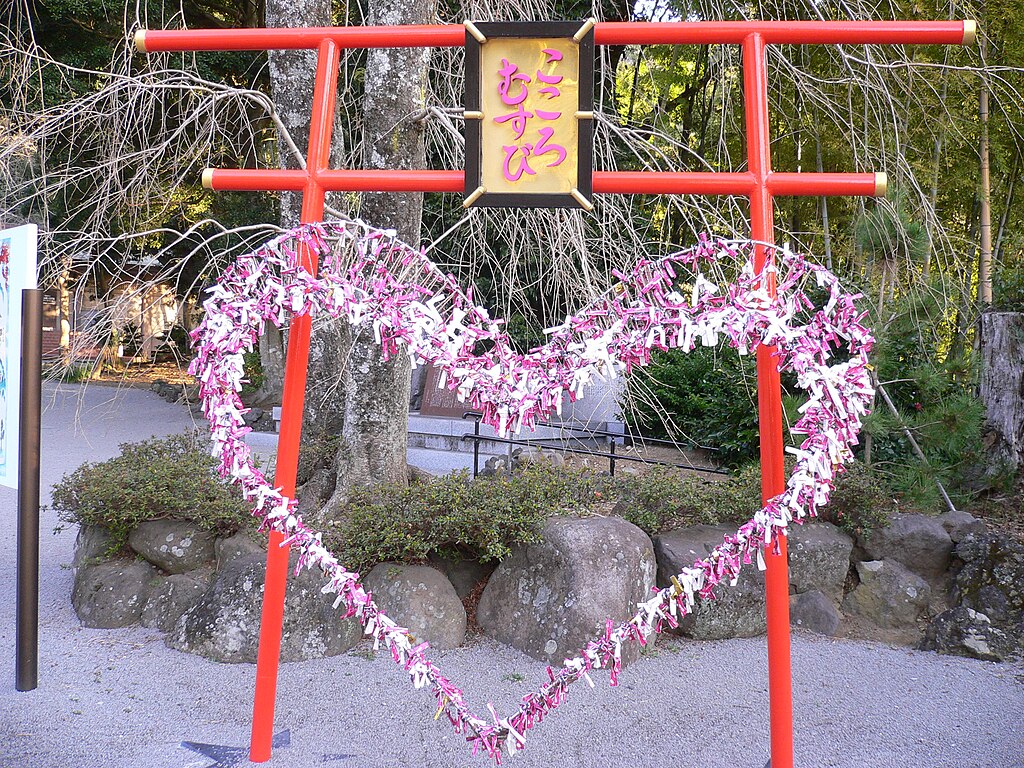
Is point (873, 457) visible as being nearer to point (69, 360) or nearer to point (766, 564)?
point (766, 564)

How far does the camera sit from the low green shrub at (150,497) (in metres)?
4.05

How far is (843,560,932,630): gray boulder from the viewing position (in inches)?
162

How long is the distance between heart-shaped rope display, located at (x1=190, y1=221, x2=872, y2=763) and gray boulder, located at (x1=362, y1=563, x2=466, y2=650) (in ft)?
3.80

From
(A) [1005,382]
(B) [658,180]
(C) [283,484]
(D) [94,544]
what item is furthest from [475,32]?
(A) [1005,382]

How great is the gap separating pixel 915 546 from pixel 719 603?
→ 112cm

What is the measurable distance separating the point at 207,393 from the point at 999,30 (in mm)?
6546

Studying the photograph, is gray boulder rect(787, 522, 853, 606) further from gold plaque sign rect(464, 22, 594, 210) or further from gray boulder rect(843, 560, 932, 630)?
gold plaque sign rect(464, 22, 594, 210)

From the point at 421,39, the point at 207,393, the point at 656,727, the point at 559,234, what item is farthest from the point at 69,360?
the point at 656,727

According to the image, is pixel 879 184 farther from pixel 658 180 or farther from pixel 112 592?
pixel 112 592

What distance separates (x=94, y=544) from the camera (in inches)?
168

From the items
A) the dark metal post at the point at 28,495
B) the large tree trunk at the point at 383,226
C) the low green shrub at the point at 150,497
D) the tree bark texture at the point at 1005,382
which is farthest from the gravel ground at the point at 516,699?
the tree bark texture at the point at 1005,382

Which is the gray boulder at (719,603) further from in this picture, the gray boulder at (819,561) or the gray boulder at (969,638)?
the gray boulder at (969,638)

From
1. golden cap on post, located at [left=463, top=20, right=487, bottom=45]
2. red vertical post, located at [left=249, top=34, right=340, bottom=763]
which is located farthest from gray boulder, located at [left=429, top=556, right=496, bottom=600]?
golden cap on post, located at [left=463, top=20, right=487, bottom=45]

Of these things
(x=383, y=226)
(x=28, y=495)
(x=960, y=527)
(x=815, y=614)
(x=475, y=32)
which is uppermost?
(x=475, y=32)
